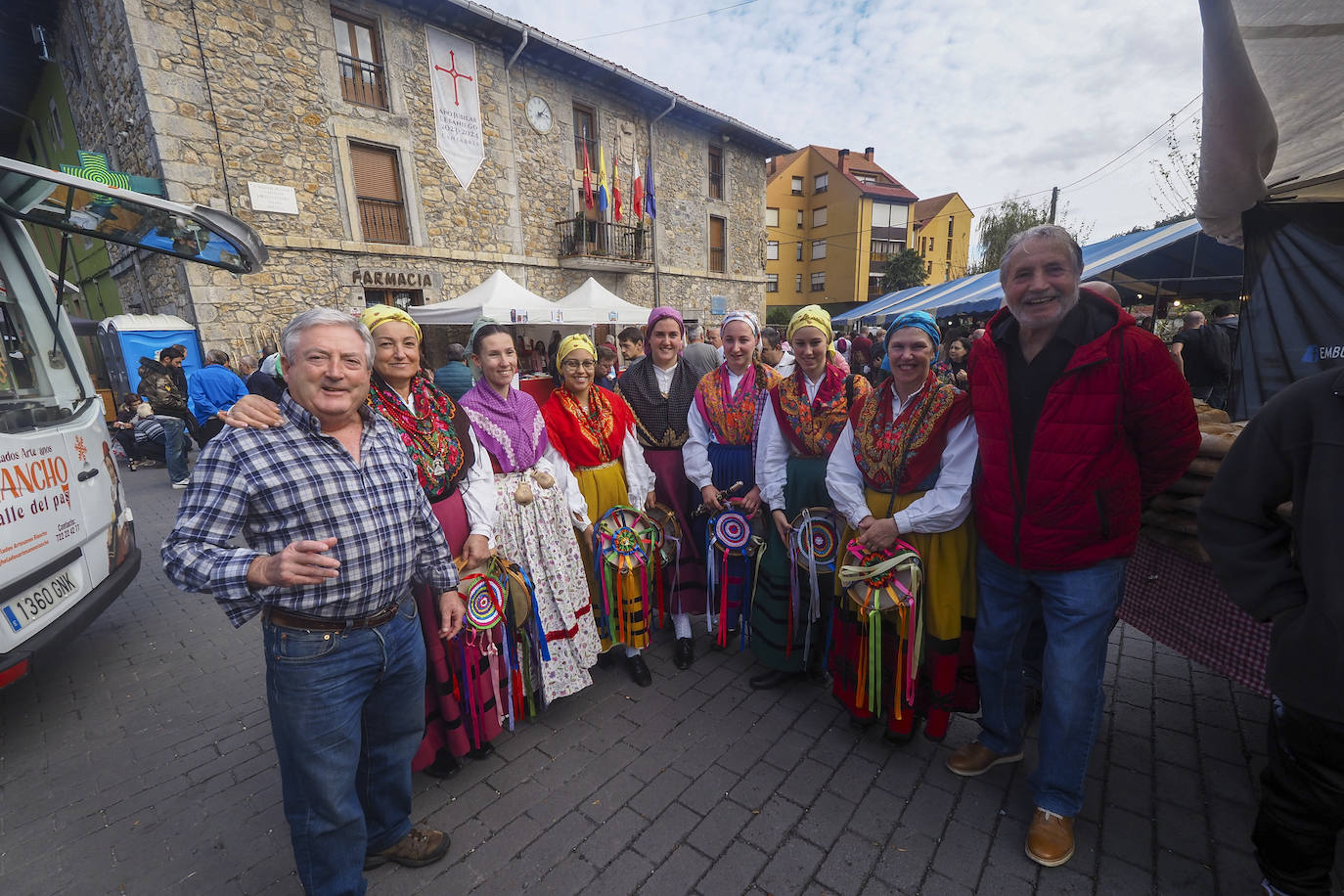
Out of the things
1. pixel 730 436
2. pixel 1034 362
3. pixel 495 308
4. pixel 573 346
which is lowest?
pixel 730 436

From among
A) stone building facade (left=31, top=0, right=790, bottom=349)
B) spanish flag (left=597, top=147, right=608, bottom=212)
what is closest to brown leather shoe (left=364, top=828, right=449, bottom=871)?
stone building facade (left=31, top=0, right=790, bottom=349)

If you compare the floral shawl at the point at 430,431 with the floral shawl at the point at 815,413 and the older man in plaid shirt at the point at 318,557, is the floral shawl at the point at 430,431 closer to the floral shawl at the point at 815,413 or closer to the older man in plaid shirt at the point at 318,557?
the older man in plaid shirt at the point at 318,557

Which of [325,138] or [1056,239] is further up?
[325,138]

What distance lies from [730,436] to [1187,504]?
80.8 inches

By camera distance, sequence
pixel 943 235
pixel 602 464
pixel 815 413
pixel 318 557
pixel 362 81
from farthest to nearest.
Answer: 1. pixel 943 235
2. pixel 362 81
3. pixel 602 464
4. pixel 815 413
5. pixel 318 557

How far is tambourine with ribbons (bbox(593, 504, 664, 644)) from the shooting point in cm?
298

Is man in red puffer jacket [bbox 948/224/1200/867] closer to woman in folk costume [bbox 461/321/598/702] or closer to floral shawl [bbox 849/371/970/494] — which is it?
floral shawl [bbox 849/371/970/494]

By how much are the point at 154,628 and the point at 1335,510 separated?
19.8 ft

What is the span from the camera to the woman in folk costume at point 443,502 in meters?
2.18

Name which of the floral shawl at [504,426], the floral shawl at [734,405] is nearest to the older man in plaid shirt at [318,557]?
the floral shawl at [504,426]

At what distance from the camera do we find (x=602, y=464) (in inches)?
121

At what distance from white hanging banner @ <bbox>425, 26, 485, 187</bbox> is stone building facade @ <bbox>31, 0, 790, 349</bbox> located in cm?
16

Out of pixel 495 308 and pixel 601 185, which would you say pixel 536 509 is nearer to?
pixel 495 308

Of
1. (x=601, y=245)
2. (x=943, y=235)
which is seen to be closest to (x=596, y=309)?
(x=601, y=245)
